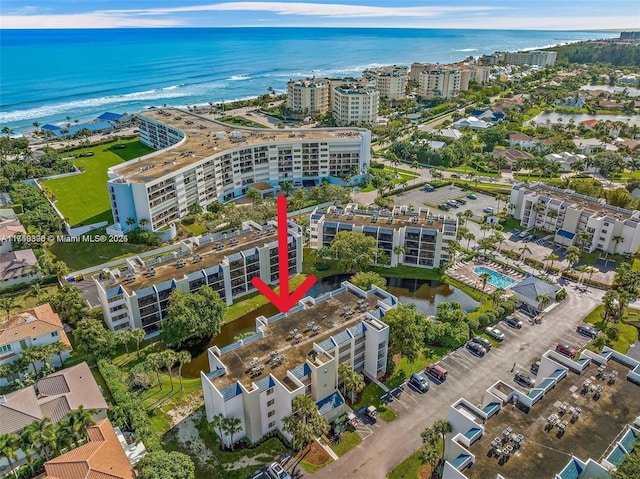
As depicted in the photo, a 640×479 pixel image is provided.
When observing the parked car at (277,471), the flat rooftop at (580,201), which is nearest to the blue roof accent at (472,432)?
the parked car at (277,471)

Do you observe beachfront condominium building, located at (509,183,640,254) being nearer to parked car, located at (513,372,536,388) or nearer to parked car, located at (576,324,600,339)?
parked car, located at (576,324,600,339)

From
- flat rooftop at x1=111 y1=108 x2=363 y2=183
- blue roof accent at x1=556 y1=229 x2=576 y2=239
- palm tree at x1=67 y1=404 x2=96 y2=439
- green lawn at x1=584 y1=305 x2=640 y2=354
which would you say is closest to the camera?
palm tree at x1=67 y1=404 x2=96 y2=439

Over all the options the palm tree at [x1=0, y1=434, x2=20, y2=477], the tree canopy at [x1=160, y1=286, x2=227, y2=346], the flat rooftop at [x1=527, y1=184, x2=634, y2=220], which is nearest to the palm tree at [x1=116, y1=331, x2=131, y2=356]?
the tree canopy at [x1=160, y1=286, x2=227, y2=346]

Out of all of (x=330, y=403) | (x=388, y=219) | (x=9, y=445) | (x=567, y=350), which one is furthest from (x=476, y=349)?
(x=9, y=445)

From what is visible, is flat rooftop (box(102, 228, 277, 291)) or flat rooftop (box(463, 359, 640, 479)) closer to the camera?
flat rooftop (box(463, 359, 640, 479))

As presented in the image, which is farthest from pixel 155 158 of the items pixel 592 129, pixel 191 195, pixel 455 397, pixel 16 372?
pixel 592 129

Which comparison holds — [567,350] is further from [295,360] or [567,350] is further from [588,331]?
[295,360]
